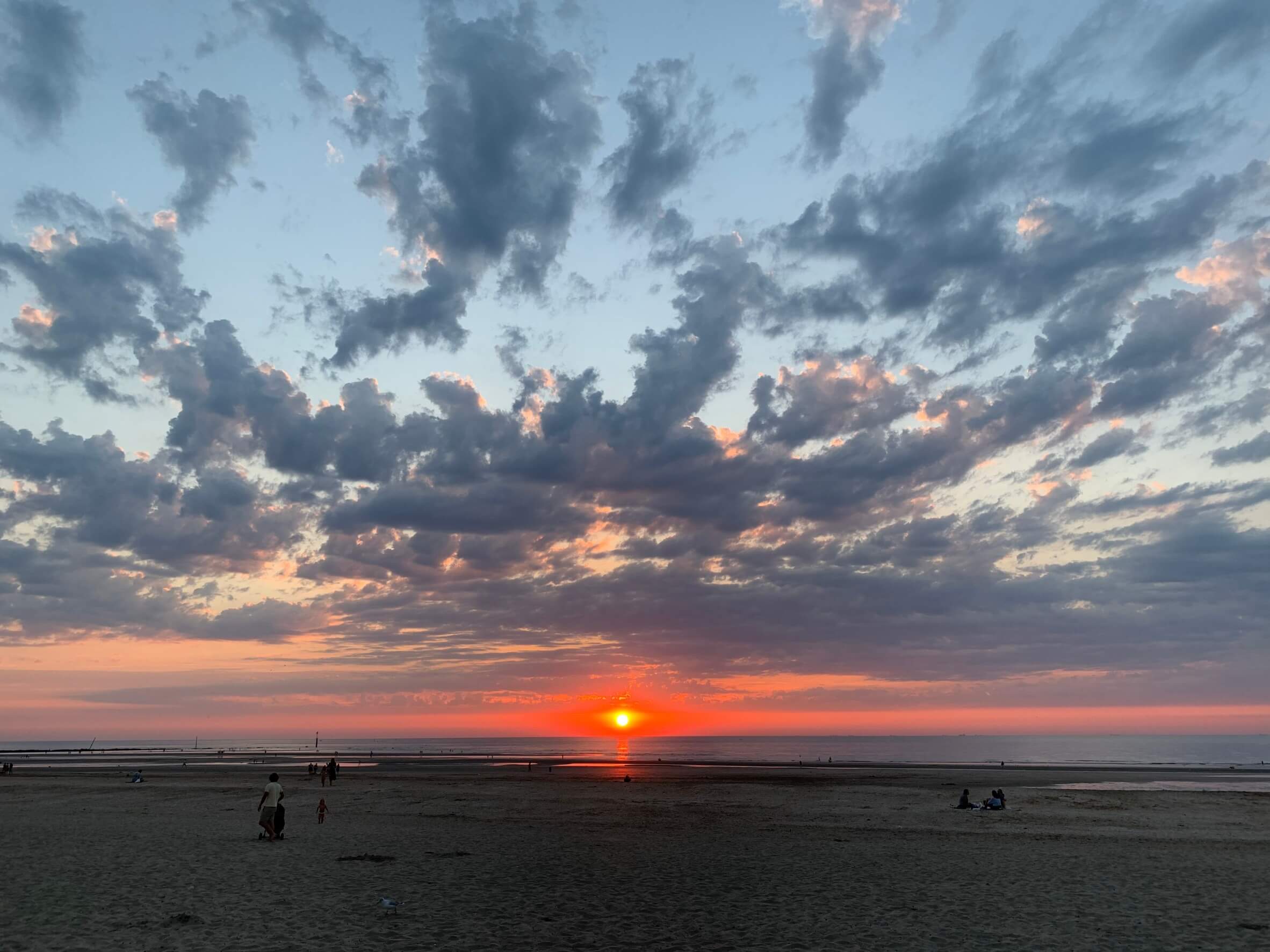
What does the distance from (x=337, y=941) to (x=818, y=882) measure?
12.8 metres

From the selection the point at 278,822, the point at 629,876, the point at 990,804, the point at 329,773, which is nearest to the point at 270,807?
the point at 278,822

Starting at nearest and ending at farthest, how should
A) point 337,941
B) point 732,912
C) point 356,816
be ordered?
point 337,941, point 732,912, point 356,816

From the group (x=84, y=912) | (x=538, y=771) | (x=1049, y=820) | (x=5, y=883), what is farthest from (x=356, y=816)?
(x=538, y=771)

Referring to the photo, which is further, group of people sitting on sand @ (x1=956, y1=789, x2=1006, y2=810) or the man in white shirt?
group of people sitting on sand @ (x1=956, y1=789, x2=1006, y2=810)

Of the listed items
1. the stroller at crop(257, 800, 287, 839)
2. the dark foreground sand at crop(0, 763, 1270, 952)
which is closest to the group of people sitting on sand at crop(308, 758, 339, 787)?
the dark foreground sand at crop(0, 763, 1270, 952)

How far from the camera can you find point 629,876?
2317 centimetres

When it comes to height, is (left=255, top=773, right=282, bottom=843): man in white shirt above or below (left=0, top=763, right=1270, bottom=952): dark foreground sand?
above

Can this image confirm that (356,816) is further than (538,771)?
No

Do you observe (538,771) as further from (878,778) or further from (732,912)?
(732,912)

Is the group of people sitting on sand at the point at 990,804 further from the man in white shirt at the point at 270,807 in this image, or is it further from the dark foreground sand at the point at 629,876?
the man in white shirt at the point at 270,807

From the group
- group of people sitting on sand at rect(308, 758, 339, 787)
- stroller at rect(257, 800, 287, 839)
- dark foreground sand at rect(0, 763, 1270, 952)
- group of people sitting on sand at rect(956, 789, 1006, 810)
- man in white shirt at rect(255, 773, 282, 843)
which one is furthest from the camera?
group of people sitting on sand at rect(308, 758, 339, 787)

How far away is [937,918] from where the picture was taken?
18.2m

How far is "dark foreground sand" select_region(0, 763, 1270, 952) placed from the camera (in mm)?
16359

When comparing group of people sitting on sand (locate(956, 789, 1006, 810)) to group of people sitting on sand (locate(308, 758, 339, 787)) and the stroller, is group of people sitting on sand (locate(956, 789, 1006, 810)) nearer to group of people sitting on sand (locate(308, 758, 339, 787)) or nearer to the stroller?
the stroller
